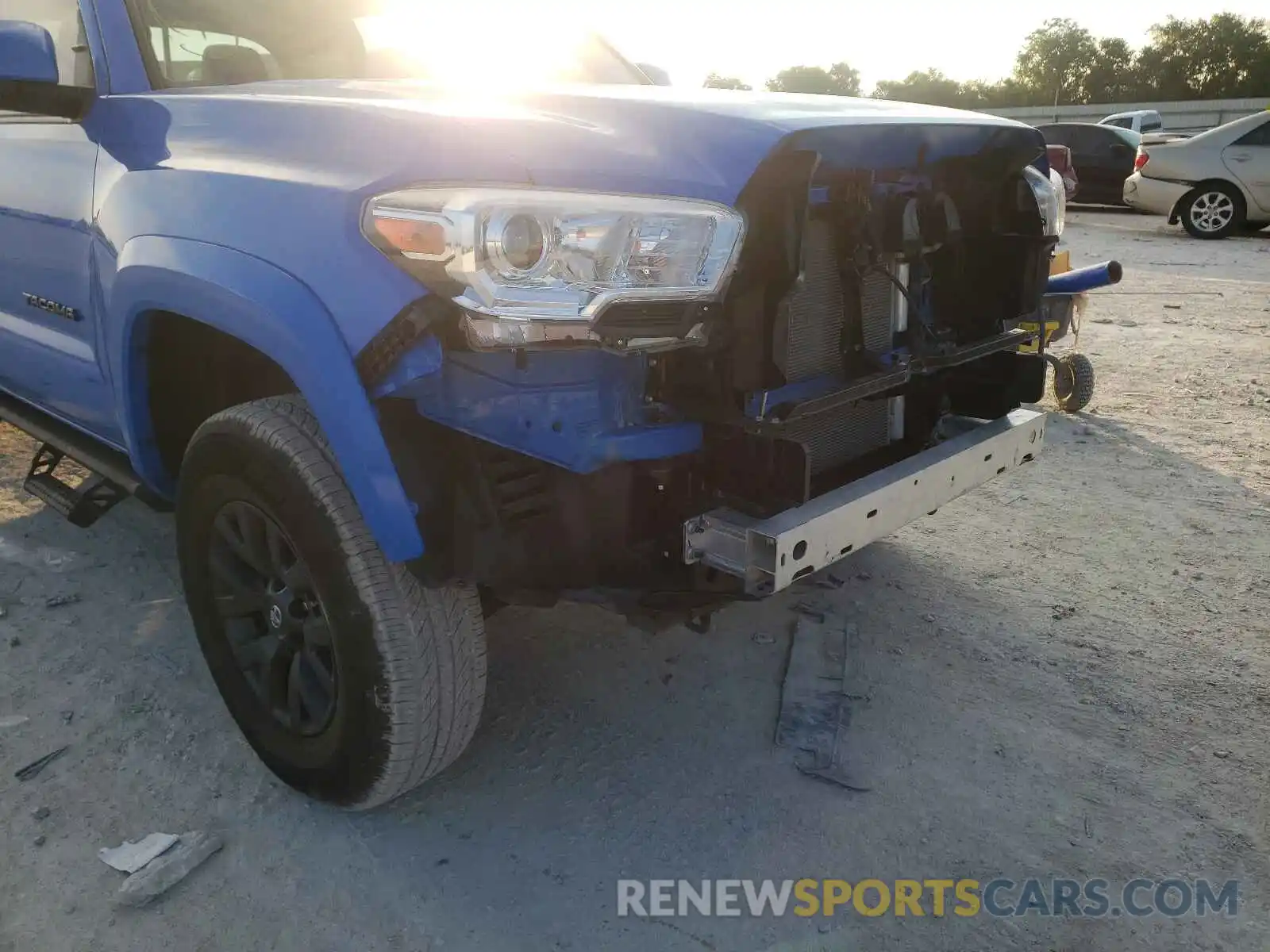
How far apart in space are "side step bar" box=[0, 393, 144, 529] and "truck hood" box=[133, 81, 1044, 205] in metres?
1.11

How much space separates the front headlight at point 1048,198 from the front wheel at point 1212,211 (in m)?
11.4

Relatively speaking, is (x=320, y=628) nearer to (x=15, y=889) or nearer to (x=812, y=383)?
(x=15, y=889)

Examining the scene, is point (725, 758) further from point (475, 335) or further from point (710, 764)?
point (475, 335)

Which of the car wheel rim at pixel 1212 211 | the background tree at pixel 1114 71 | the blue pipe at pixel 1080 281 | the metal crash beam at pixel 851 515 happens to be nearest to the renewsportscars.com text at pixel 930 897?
the metal crash beam at pixel 851 515

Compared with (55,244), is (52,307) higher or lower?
lower

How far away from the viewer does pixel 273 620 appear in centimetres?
234

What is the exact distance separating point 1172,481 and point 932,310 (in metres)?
2.48

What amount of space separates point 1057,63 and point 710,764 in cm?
6292

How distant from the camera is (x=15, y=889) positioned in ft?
6.96

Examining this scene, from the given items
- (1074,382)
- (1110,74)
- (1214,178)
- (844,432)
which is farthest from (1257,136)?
(1110,74)

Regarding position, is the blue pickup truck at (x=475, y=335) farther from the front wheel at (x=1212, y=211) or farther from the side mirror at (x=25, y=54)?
the front wheel at (x=1212, y=211)

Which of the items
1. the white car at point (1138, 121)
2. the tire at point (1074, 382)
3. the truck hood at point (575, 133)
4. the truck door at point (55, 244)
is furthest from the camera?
the white car at point (1138, 121)

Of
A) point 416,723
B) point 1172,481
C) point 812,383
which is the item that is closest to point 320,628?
point 416,723

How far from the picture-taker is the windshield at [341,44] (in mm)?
2748
